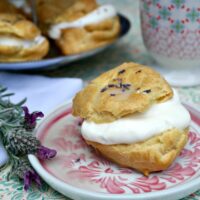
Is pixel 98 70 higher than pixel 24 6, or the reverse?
pixel 24 6

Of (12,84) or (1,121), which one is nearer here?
(1,121)

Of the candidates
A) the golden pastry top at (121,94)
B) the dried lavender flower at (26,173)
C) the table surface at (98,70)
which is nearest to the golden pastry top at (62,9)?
the table surface at (98,70)

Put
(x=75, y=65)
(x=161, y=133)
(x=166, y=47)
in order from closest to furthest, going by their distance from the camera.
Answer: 1. (x=161, y=133)
2. (x=166, y=47)
3. (x=75, y=65)

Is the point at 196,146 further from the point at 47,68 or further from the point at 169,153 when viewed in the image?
the point at 47,68

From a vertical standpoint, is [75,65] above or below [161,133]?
below

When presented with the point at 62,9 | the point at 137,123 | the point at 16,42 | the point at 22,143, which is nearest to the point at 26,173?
the point at 22,143

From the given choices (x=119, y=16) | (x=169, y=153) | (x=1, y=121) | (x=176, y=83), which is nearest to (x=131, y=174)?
(x=169, y=153)

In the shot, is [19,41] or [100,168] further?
[19,41]

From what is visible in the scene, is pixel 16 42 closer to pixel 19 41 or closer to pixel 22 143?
pixel 19 41

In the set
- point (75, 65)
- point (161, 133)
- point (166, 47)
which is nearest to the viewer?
point (161, 133)
